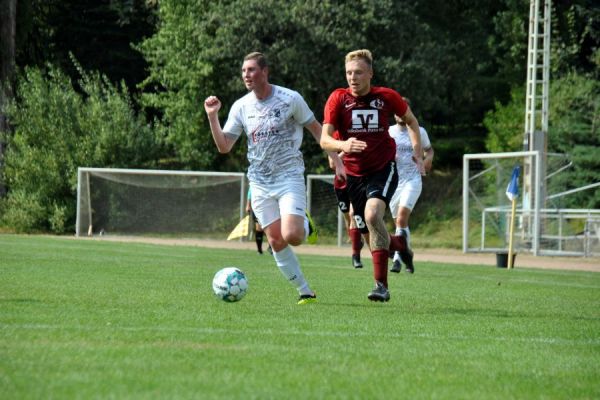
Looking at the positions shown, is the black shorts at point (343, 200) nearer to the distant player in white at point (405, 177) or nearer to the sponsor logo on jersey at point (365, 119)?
the distant player in white at point (405, 177)

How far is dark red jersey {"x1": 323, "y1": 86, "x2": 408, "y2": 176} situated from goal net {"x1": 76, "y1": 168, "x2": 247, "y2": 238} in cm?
1925

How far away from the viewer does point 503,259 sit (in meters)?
19.8

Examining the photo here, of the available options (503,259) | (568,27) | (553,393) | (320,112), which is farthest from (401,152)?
(568,27)

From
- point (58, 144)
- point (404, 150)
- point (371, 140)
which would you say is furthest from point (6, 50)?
point (371, 140)

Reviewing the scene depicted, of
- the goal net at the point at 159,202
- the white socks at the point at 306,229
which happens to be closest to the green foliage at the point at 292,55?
the goal net at the point at 159,202

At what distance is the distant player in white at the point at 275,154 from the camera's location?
1011 centimetres

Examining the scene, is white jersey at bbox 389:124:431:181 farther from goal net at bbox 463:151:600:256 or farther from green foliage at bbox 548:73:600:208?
green foliage at bbox 548:73:600:208

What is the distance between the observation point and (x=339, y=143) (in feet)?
33.2

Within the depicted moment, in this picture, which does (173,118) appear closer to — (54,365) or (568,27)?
(568,27)

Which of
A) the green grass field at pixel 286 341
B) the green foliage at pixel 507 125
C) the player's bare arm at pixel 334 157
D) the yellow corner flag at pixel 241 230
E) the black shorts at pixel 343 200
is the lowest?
the yellow corner flag at pixel 241 230

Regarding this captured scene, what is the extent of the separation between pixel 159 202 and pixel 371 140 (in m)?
19.9

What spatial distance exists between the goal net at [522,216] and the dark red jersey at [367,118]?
1394cm

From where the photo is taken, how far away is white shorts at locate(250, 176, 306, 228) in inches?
399

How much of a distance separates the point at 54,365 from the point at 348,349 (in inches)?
72.6
